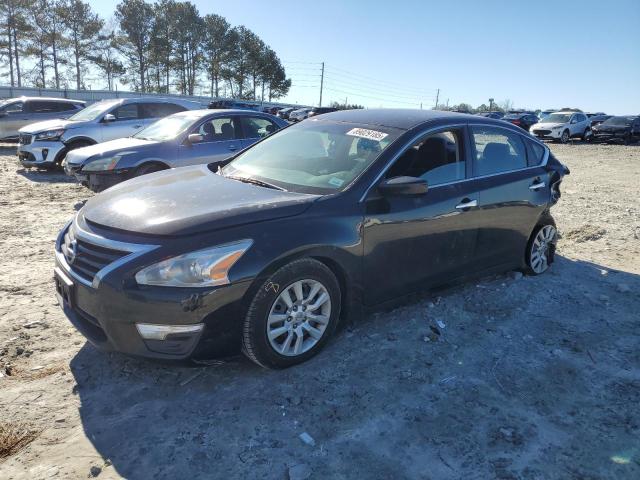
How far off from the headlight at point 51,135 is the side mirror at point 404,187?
9891 millimetres

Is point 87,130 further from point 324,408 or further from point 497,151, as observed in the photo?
point 324,408

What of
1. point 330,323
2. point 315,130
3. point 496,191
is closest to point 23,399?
point 330,323

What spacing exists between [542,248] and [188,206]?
12.4ft

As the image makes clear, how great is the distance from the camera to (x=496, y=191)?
4387 millimetres

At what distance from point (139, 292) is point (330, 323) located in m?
1.27

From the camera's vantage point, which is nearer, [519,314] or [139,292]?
[139,292]

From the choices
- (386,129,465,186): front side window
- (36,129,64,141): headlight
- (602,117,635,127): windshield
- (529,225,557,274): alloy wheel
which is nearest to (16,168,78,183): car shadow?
(36,129,64,141): headlight

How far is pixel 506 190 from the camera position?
4504 millimetres

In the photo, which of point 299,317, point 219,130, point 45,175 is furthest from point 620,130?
point 299,317

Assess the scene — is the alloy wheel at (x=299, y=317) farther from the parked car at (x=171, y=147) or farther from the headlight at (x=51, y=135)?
the headlight at (x=51, y=135)

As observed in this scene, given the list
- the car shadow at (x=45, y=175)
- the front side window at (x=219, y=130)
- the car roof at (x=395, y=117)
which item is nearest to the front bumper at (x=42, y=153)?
the car shadow at (x=45, y=175)

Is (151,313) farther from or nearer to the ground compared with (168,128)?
nearer to the ground

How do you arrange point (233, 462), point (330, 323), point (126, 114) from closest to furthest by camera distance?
point (233, 462), point (330, 323), point (126, 114)

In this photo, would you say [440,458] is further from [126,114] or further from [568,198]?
[126,114]
